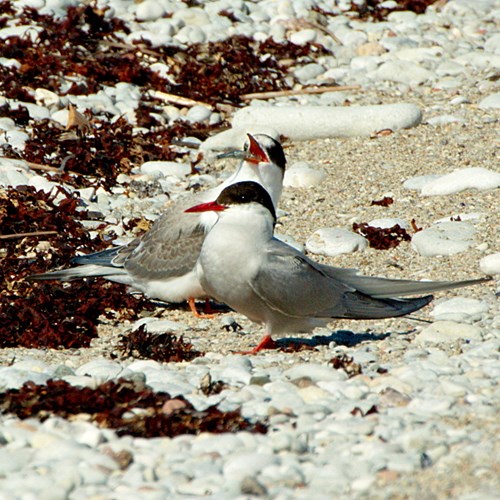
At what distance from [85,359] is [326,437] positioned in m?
1.76

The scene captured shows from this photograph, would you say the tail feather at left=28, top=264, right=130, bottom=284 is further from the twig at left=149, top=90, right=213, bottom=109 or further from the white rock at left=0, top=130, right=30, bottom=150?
the twig at left=149, top=90, right=213, bottom=109

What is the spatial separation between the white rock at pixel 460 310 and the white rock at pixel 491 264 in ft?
1.44

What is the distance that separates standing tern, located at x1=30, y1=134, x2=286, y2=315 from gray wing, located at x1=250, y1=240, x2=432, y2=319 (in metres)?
1.01

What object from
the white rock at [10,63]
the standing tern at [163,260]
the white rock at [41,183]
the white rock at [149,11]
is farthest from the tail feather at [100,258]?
the white rock at [149,11]

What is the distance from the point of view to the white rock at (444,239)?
6.19 m

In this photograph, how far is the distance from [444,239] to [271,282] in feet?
5.75

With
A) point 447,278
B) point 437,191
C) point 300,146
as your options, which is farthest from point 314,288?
point 300,146

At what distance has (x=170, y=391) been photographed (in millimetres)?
4012

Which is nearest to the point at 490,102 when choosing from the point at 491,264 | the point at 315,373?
the point at 491,264

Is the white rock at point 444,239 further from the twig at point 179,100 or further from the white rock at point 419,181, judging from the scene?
the twig at point 179,100

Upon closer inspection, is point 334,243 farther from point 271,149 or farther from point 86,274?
point 86,274

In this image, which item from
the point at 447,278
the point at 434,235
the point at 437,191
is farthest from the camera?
the point at 437,191

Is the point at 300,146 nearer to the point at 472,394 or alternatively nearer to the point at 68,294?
the point at 68,294

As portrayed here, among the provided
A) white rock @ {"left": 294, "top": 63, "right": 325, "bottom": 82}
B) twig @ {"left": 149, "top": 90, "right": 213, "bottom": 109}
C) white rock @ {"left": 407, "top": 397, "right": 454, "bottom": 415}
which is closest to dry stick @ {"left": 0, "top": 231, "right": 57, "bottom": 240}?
twig @ {"left": 149, "top": 90, "right": 213, "bottom": 109}
